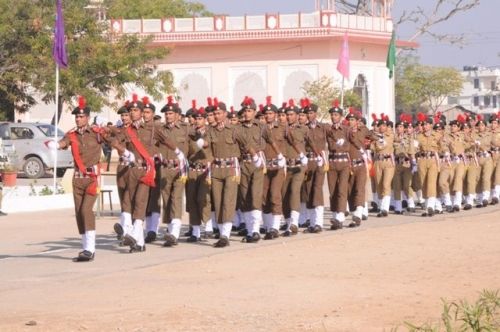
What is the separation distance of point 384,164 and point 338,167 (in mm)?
3293

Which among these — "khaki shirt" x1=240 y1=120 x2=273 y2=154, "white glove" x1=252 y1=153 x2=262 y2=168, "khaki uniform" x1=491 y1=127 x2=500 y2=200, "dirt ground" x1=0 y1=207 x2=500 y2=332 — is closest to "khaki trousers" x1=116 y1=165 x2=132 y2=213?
"dirt ground" x1=0 y1=207 x2=500 y2=332

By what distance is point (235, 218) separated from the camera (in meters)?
20.7

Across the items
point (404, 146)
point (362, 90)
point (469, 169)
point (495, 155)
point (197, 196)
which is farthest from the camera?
point (362, 90)

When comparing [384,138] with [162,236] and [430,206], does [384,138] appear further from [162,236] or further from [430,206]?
[162,236]

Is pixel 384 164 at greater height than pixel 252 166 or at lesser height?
lesser

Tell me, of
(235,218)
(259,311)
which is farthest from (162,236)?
(259,311)

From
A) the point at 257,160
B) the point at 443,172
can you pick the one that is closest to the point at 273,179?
the point at 257,160

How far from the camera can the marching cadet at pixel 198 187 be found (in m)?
19.2

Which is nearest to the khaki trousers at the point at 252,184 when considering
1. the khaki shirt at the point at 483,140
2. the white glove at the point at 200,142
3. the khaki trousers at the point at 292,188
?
the white glove at the point at 200,142

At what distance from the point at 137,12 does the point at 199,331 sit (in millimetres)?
61457

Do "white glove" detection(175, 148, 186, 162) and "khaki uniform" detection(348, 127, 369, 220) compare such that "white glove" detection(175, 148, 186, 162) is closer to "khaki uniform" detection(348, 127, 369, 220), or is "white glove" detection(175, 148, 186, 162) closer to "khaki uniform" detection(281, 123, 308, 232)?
"khaki uniform" detection(281, 123, 308, 232)

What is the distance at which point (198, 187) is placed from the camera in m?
19.5

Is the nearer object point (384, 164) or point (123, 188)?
point (123, 188)

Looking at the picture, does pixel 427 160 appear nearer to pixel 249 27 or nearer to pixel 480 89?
pixel 249 27
